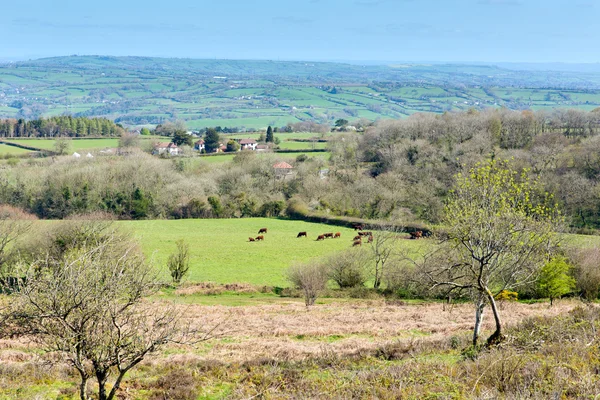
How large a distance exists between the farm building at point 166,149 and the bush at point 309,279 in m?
69.3

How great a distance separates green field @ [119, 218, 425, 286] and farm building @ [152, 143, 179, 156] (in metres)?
38.2

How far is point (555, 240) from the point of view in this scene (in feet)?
101

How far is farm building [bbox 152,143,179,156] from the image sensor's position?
10388cm

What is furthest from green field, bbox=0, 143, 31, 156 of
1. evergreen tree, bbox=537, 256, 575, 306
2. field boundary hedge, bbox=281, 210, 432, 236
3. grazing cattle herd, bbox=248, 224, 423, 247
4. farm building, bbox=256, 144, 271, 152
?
evergreen tree, bbox=537, 256, 575, 306

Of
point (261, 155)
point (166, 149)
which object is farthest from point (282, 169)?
point (166, 149)

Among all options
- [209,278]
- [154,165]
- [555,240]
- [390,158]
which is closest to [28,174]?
[154,165]

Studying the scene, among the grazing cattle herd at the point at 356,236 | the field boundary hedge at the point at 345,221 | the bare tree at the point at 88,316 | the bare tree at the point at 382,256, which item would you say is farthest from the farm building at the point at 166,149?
the bare tree at the point at 88,316

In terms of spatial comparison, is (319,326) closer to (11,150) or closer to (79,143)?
(11,150)

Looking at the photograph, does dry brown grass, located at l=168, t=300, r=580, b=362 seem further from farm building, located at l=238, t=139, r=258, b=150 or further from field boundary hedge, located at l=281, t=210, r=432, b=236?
farm building, located at l=238, t=139, r=258, b=150

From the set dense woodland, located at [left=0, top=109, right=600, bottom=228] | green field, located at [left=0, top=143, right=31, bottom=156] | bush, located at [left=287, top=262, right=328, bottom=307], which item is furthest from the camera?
green field, located at [left=0, top=143, right=31, bottom=156]

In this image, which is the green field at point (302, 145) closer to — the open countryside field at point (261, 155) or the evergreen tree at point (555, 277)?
the open countryside field at point (261, 155)

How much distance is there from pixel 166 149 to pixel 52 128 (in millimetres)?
42157

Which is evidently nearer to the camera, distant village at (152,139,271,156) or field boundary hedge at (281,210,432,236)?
field boundary hedge at (281,210,432,236)

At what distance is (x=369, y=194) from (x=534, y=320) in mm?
52813
